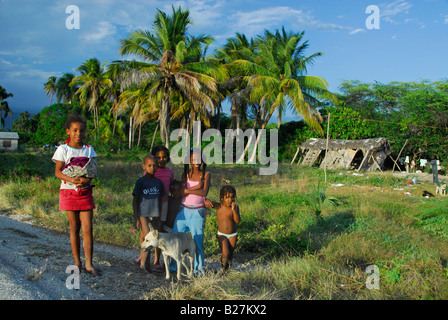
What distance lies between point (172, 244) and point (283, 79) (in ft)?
60.4

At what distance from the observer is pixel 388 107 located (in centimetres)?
3017

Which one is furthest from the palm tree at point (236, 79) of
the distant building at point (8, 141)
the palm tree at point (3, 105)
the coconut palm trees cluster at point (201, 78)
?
the palm tree at point (3, 105)

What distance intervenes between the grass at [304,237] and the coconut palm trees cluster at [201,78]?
5.93 metres

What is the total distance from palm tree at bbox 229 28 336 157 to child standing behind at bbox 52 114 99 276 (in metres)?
16.8

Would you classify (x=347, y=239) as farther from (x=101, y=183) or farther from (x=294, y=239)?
(x=101, y=183)

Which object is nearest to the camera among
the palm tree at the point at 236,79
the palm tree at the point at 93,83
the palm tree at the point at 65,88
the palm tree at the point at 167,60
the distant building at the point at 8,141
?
the palm tree at the point at 167,60

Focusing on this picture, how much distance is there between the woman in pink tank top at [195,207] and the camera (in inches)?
156

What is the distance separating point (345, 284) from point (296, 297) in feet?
2.26

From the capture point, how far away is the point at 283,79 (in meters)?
20.6

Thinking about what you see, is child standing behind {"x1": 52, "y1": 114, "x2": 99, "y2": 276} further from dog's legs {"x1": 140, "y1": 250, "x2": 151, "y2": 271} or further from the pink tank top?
the pink tank top

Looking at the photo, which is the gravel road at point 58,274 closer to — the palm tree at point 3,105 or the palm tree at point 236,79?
the palm tree at point 236,79

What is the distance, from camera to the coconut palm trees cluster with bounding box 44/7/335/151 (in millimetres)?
15930

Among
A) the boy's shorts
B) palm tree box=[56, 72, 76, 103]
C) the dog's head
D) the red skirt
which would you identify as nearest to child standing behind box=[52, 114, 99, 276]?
the red skirt
